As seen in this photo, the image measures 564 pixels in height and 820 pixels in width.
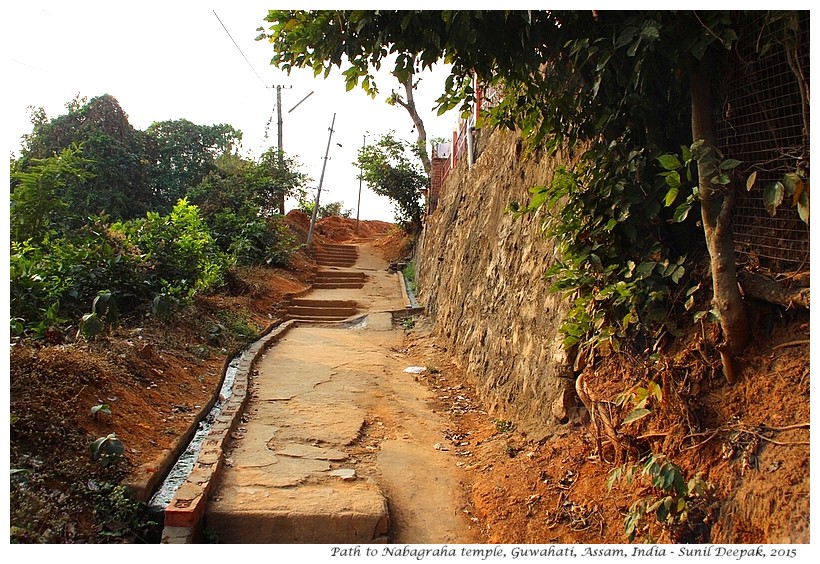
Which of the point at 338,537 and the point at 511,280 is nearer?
the point at 338,537

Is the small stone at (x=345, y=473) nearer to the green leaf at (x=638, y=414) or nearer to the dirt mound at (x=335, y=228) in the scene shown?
the green leaf at (x=638, y=414)

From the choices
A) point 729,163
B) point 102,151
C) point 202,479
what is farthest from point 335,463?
point 102,151

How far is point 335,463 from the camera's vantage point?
4512 millimetres

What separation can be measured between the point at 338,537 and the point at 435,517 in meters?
0.69

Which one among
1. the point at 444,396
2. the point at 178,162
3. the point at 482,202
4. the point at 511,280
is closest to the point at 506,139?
the point at 482,202

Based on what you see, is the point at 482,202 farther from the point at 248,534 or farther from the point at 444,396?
the point at 248,534

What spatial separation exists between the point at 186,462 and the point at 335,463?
1.18 m

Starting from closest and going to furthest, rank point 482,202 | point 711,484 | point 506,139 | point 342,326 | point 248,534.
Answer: point 711,484 → point 248,534 → point 506,139 → point 482,202 → point 342,326

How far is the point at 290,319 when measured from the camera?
12.1 m

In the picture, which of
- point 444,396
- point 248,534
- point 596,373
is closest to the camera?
point 248,534

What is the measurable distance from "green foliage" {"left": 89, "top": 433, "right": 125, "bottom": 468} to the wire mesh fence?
13.3 feet

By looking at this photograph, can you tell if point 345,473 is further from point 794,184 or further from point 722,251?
point 794,184

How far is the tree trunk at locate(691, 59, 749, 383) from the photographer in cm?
284

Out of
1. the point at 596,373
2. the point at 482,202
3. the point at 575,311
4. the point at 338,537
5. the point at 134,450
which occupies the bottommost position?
the point at 338,537
